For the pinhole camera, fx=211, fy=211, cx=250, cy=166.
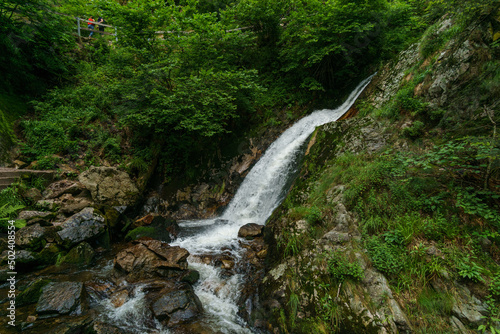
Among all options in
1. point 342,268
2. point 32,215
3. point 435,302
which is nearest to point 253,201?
point 342,268

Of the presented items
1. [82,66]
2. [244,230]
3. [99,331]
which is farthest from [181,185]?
[82,66]

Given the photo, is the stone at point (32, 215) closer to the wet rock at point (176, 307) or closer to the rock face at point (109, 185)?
the rock face at point (109, 185)

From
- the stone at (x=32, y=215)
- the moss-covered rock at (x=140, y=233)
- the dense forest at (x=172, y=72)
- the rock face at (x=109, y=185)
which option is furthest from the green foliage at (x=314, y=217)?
the stone at (x=32, y=215)

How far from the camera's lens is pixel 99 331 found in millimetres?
3393

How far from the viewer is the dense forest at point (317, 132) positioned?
309cm

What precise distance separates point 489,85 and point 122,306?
785 centimetres

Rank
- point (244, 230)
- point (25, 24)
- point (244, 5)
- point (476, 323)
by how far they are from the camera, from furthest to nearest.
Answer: point (244, 5)
point (25, 24)
point (244, 230)
point (476, 323)

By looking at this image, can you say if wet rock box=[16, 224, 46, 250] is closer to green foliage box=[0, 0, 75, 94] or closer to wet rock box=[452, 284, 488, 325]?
green foliage box=[0, 0, 75, 94]

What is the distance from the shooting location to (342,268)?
3.37m

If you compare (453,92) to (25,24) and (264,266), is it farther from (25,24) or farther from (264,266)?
(25,24)

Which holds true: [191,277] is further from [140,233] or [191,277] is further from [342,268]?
[342,268]

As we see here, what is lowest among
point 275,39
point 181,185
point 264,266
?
point 264,266

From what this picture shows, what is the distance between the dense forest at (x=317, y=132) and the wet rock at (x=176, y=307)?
36.9 inches

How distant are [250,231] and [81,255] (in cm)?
451
